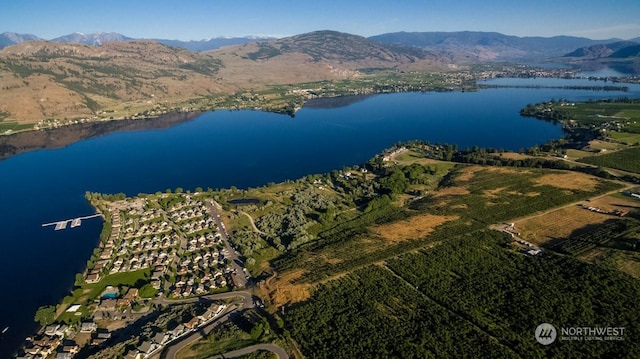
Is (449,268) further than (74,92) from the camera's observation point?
No

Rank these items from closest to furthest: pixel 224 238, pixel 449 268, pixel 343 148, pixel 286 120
Result: pixel 449 268 < pixel 224 238 < pixel 343 148 < pixel 286 120

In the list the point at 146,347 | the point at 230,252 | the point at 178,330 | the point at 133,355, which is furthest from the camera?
the point at 230,252

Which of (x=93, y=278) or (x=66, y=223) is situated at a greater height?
(x=66, y=223)

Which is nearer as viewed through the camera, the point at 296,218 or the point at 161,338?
the point at 161,338

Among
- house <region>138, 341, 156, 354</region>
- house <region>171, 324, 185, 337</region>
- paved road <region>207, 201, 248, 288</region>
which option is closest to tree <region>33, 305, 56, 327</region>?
house <region>138, 341, 156, 354</region>

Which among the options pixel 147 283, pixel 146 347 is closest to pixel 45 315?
pixel 147 283

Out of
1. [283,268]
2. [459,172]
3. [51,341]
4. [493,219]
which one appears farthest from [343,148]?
[51,341]

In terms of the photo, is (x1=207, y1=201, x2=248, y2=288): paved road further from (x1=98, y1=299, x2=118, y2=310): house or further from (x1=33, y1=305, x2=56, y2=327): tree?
(x1=33, y1=305, x2=56, y2=327): tree

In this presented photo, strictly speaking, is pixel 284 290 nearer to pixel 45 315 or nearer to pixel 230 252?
pixel 230 252

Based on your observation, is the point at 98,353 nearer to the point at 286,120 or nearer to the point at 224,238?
the point at 224,238
